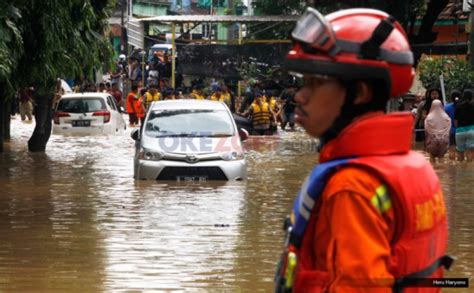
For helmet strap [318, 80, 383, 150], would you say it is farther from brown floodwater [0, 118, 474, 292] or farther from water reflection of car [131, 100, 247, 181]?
water reflection of car [131, 100, 247, 181]

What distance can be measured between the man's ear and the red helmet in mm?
36

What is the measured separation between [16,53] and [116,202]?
149 inches

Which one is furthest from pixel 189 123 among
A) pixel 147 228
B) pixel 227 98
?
pixel 227 98

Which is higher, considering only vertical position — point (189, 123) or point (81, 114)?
point (189, 123)

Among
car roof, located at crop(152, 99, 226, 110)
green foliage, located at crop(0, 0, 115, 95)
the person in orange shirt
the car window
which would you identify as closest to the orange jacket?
green foliage, located at crop(0, 0, 115, 95)

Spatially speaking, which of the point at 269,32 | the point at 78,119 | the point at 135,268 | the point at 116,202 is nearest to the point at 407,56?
the point at 135,268

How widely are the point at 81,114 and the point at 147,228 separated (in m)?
23.1

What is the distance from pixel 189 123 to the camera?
20.9 m

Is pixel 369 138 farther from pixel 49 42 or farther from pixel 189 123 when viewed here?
pixel 49 42

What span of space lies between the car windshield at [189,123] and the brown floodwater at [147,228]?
936mm

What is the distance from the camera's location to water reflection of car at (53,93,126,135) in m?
36.9

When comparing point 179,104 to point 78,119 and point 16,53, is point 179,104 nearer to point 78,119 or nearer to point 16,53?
point 16,53

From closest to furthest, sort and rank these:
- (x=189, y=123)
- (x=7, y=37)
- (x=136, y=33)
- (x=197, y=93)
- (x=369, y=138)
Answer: (x=369, y=138) → (x=7, y=37) → (x=189, y=123) → (x=197, y=93) → (x=136, y=33)

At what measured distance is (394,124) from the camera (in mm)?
3514
